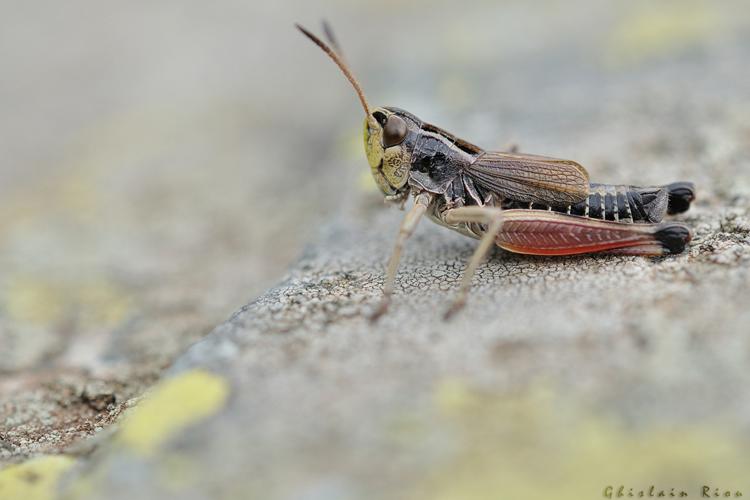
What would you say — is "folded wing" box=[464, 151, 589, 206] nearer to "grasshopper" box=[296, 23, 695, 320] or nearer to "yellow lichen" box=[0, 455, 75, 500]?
"grasshopper" box=[296, 23, 695, 320]

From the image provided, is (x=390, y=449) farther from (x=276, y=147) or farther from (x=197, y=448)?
(x=276, y=147)

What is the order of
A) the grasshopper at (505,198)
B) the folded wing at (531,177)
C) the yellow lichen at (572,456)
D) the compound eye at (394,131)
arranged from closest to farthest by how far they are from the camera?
the yellow lichen at (572,456)
the grasshopper at (505,198)
the folded wing at (531,177)
the compound eye at (394,131)

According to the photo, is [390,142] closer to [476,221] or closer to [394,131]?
[394,131]

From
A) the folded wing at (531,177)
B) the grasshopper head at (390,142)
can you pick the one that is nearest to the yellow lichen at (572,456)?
the folded wing at (531,177)

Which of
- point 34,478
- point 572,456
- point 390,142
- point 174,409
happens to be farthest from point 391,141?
point 34,478

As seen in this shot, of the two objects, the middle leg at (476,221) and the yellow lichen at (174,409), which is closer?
the yellow lichen at (174,409)

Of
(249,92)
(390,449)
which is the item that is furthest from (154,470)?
(249,92)

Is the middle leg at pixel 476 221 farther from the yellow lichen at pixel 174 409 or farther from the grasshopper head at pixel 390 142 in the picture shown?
the yellow lichen at pixel 174 409
